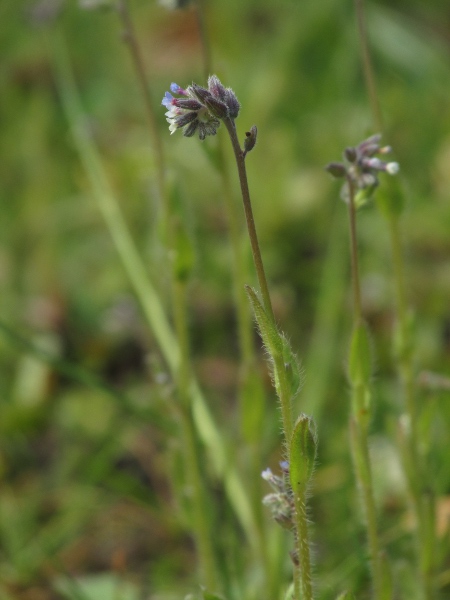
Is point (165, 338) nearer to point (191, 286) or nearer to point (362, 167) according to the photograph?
point (191, 286)

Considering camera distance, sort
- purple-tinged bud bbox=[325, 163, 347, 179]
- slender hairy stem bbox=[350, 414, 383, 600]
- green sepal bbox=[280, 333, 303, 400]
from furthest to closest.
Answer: slender hairy stem bbox=[350, 414, 383, 600] < purple-tinged bud bbox=[325, 163, 347, 179] < green sepal bbox=[280, 333, 303, 400]

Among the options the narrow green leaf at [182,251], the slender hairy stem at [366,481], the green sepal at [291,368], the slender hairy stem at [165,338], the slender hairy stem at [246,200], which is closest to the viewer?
the slender hairy stem at [246,200]

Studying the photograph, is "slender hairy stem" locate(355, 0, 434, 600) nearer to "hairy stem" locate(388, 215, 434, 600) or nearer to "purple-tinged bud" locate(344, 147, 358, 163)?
"hairy stem" locate(388, 215, 434, 600)

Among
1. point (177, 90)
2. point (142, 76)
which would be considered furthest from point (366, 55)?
point (177, 90)

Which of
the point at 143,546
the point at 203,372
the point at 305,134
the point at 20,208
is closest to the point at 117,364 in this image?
the point at 203,372

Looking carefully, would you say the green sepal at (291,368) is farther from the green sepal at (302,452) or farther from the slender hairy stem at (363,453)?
the slender hairy stem at (363,453)

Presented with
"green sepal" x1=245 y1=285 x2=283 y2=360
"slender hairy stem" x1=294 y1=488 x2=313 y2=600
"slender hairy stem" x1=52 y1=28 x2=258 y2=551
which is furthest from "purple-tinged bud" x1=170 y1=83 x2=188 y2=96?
"slender hairy stem" x1=52 y1=28 x2=258 y2=551

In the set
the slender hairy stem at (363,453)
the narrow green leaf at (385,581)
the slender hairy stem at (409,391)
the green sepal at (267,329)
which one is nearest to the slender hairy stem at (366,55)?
the slender hairy stem at (409,391)
